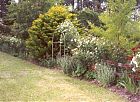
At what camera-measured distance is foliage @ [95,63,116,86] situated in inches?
347

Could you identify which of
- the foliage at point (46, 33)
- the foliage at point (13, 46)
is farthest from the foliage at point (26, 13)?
the foliage at point (46, 33)

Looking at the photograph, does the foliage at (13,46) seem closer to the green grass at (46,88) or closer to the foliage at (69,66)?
the green grass at (46,88)

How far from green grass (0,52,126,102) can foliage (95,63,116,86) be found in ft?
1.03

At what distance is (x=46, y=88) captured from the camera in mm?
8641

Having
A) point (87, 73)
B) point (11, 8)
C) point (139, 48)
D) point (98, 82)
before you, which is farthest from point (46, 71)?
point (11, 8)

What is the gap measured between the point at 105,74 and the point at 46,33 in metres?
4.89

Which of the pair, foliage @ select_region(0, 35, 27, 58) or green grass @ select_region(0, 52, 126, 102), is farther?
foliage @ select_region(0, 35, 27, 58)

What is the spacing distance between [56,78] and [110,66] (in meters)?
1.90

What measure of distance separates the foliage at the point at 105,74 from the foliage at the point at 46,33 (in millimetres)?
3934

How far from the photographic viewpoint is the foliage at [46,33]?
42.6ft

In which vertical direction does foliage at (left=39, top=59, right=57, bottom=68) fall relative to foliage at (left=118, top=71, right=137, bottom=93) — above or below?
above

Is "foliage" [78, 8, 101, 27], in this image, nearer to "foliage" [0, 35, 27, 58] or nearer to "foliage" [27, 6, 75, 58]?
"foliage" [0, 35, 27, 58]

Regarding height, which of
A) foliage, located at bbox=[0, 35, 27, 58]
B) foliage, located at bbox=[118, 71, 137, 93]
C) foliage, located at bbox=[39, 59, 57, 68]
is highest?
foliage, located at bbox=[0, 35, 27, 58]

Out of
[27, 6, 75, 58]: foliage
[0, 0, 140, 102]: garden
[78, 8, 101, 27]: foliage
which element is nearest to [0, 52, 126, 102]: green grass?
[0, 0, 140, 102]: garden
